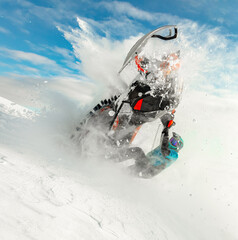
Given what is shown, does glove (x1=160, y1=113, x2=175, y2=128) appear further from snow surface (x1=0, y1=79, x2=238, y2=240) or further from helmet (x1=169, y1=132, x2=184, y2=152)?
snow surface (x1=0, y1=79, x2=238, y2=240)

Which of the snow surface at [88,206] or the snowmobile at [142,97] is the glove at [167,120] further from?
the snow surface at [88,206]

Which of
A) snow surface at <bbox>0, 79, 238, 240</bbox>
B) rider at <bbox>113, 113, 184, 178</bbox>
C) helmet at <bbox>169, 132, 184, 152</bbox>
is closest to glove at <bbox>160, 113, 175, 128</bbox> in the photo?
rider at <bbox>113, 113, 184, 178</bbox>

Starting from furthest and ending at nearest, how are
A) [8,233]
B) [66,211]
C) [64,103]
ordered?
[64,103] → [66,211] → [8,233]

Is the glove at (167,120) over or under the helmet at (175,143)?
over

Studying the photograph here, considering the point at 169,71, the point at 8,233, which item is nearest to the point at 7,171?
the point at 8,233

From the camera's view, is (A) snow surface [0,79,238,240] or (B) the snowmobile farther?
(B) the snowmobile

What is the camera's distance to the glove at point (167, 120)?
4070 mm

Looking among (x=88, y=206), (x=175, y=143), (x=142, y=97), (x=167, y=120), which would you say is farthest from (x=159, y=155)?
(x=88, y=206)

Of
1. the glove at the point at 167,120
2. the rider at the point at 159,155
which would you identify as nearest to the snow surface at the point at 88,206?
the rider at the point at 159,155

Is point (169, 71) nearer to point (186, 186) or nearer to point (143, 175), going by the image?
point (143, 175)

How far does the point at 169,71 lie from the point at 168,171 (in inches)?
118

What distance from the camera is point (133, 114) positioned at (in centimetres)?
429

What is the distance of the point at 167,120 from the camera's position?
4.11m

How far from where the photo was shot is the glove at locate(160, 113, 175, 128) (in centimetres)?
407
